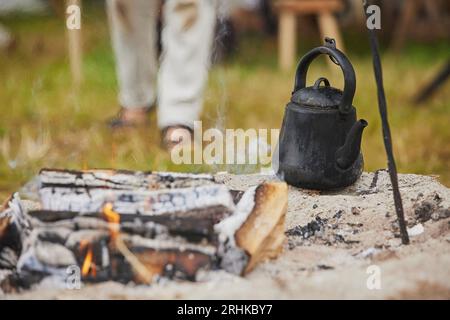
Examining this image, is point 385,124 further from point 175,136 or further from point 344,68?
point 175,136

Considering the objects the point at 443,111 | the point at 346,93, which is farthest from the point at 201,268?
the point at 443,111

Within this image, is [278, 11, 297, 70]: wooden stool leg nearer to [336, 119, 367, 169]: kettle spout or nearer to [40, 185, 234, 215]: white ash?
[336, 119, 367, 169]: kettle spout

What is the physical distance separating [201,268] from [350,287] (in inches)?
12.0

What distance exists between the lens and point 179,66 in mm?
3113

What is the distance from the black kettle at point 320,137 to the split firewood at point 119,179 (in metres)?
0.30

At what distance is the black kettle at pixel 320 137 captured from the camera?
181cm

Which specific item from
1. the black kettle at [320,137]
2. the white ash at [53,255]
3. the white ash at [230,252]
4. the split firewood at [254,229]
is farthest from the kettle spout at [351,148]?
the white ash at [53,255]

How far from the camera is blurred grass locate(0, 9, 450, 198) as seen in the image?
9.97 feet

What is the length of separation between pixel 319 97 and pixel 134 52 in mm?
1877

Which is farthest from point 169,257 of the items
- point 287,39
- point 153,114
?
point 287,39

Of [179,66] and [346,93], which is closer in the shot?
[346,93]

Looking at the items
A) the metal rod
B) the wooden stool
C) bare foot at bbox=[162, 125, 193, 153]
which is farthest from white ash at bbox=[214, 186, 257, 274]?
the wooden stool

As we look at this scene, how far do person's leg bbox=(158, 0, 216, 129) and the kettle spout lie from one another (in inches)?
54.5
